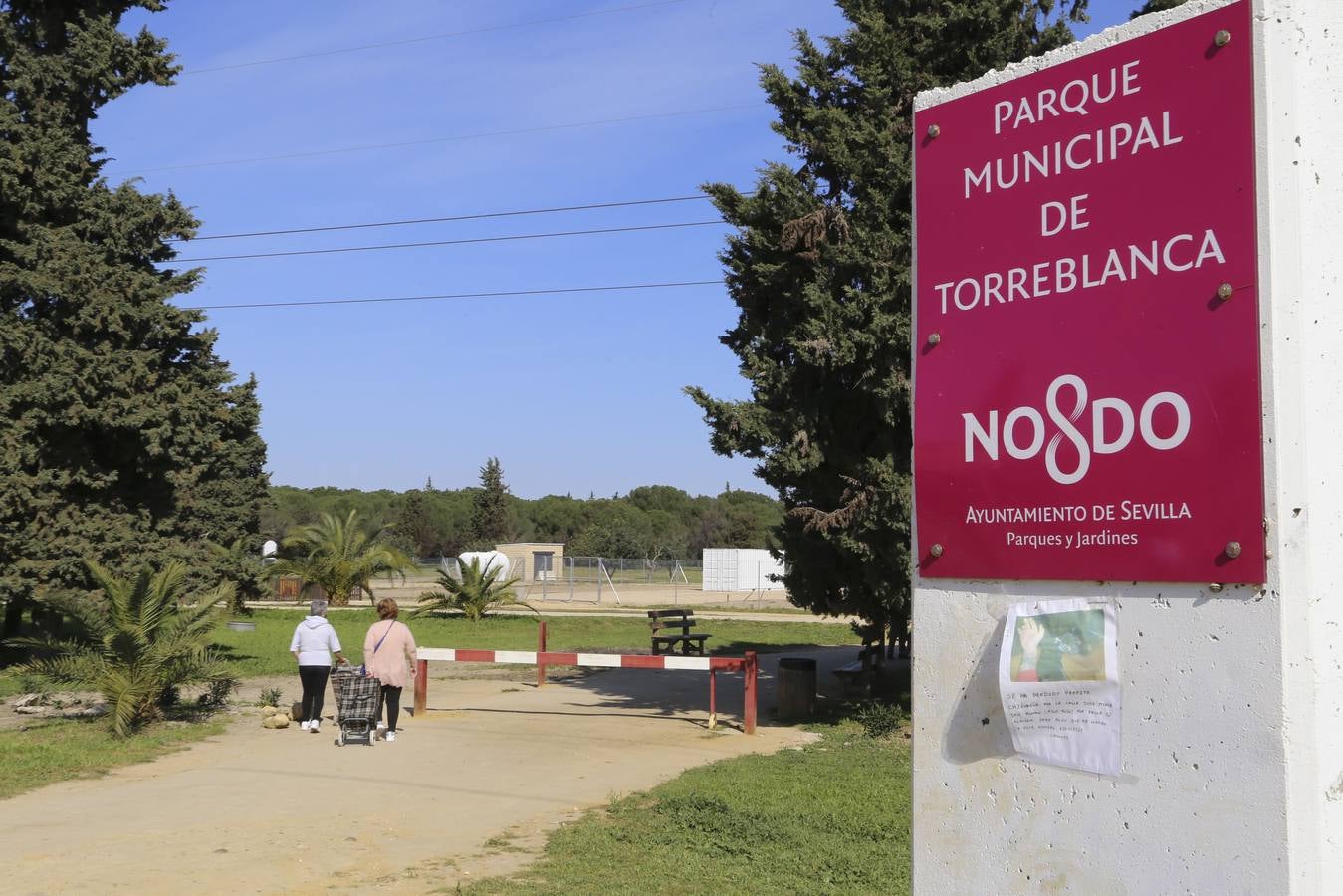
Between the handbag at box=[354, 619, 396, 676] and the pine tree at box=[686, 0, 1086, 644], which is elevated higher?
the pine tree at box=[686, 0, 1086, 644]

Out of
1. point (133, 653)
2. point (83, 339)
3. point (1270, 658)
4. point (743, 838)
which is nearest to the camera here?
point (1270, 658)

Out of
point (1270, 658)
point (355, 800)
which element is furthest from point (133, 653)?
point (1270, 658)

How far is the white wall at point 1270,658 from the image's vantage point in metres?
1.96

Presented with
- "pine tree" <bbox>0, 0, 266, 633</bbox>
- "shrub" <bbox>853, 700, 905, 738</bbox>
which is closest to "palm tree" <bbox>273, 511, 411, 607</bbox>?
"pine tree" <bbox>0, 0, 266, 633</bbox>

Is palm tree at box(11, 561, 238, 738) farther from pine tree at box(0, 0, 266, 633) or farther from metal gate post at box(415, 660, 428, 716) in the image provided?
pine tree at box(0, 0, 266, 633)

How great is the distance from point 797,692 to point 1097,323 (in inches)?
515

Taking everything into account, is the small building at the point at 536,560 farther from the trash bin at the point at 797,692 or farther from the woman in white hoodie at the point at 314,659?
the woman in white hoodie at the point at 314,659

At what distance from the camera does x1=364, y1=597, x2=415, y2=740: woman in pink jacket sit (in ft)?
41.5

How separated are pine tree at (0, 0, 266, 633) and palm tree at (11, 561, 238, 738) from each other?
6.88 meters

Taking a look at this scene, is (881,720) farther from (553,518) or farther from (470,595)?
(553,518)

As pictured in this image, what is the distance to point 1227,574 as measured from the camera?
202 centimetres

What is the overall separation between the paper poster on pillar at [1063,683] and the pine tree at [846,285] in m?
9.92

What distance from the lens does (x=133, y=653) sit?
12.7m

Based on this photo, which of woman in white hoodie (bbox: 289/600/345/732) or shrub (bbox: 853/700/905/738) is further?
woman in white hoodie (bbox: 289/600/345/732)
